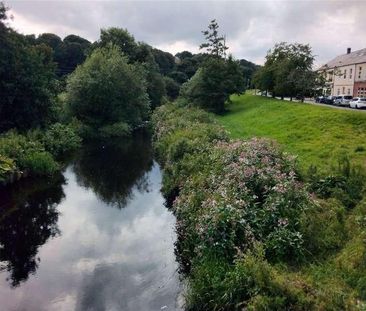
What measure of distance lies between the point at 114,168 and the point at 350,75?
52248 mm

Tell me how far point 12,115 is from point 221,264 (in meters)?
25.6

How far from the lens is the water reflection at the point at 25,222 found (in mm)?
12341

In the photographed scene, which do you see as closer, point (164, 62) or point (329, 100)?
point (329, 100)

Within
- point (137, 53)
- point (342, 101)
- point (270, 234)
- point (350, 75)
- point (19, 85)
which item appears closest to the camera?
point (270, 234)

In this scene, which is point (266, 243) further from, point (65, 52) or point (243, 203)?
point (65, 52)

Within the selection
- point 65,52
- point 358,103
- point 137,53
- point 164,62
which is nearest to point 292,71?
point 358,103

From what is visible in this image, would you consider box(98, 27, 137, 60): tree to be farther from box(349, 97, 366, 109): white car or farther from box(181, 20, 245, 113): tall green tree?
box(349, 97, 366, 109): white car

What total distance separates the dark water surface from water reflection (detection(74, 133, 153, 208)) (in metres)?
0.12

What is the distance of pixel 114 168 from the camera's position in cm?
2720

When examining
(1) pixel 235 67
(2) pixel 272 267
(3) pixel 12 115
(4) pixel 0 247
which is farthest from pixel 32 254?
(1) pixel 235 67

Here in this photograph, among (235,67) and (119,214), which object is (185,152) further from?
(235,67)

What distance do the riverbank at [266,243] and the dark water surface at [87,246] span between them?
1323 mm

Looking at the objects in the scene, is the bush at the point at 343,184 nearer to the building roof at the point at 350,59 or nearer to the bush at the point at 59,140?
the bush at the point at 59,140

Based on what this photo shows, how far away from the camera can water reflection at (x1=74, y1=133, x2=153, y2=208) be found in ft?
69.3
